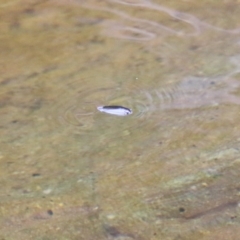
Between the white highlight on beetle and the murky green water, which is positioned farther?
the white highlight on beetle

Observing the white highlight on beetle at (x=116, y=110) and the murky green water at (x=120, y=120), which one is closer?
the murky green water at (x=120, y=120)

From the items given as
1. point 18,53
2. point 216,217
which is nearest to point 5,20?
point 18,53

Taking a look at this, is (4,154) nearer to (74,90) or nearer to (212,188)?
(74,90)
